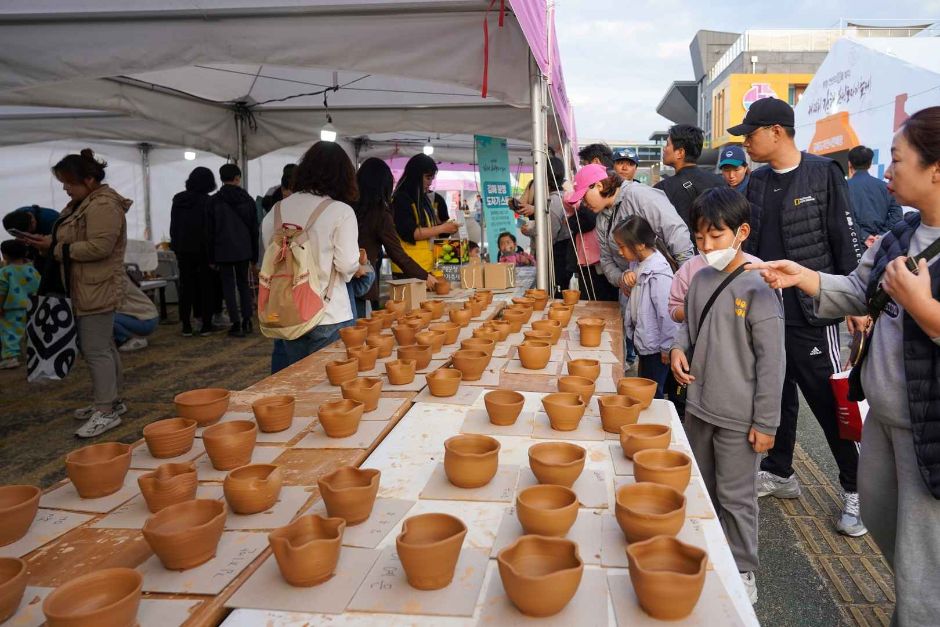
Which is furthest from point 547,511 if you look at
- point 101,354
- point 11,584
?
point 101,354

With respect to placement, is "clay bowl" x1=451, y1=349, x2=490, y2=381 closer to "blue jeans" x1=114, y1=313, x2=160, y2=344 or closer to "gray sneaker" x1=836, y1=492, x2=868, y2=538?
"gray sneaker" x1=836, y1=492, x2=868, y2=538

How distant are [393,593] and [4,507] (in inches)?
35.0

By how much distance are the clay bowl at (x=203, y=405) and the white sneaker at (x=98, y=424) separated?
2.65 metres

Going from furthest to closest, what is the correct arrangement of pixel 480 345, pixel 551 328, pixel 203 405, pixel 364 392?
pixel 551 328 < pixel 480 345 < pixel 364 392 < pixel 203 405

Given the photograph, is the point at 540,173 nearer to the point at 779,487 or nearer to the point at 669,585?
the point at 779,487

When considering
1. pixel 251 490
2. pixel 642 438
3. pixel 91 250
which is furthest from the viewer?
pixel 91 250

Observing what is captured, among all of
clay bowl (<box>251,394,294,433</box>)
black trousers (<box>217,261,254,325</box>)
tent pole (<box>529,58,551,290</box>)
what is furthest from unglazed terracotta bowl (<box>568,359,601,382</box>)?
black trousers (<box>217,261,254,325</box>)

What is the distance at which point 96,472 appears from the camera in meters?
1.45

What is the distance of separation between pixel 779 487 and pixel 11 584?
316 cm

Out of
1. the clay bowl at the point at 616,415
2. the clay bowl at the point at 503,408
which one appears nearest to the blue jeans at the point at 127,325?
the clay bowl at the point at 503,408

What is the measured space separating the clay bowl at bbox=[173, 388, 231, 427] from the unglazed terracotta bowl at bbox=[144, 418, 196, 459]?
151 millimetres

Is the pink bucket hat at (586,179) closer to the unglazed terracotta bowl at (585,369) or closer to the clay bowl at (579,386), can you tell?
the unglazed terracotta bowl at (585,369)

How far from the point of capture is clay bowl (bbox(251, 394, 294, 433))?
6.09 ft

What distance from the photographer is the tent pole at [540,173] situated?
4219mm
